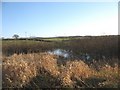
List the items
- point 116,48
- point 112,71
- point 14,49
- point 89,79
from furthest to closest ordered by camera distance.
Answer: point 14,49 → point 116,48 → point 112,71 → point 89,79

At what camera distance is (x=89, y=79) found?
9586mm

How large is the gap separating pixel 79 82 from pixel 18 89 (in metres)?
2.11

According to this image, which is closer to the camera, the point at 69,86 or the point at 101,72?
the point at 69,86

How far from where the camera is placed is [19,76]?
9.15 meters

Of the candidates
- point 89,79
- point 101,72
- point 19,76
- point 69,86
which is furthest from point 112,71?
point 19,76

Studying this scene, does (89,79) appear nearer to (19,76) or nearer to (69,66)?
(69,66)

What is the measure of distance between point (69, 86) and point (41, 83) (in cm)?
101

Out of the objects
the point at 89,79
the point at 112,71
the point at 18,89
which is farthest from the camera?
the point at 112,71

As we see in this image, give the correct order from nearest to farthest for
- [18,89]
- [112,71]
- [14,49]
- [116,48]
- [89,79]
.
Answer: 1. [18,89]
2. [89,79]
3. [112,71]
4. [116,48]
5. [14,49]

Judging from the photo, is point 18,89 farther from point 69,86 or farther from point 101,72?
point 101,72

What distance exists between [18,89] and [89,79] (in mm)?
2594

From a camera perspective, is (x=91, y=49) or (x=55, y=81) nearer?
(x=55, y=81)

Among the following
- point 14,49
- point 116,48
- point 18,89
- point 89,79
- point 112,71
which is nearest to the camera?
point 18,89

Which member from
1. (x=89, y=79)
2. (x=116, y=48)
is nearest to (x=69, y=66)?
(x=89, y=79)
